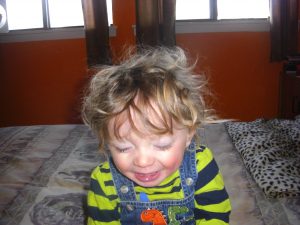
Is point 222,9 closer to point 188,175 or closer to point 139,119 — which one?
point 188,175

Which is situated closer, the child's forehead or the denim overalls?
the child's forehead

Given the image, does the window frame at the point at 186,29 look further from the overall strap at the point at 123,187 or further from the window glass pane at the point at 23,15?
the overall strap at the point at 123,187

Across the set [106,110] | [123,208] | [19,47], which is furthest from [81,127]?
[19,47]

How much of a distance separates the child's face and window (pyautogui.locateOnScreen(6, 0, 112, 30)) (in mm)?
3001

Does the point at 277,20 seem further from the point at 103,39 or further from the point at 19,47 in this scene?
the point at 19,47

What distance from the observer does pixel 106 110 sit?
89 centimetres

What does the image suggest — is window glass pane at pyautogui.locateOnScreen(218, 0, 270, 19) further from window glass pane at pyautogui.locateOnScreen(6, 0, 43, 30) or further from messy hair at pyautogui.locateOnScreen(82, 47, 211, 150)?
messy hair at pyautogui.locateOnScreen(82, 47, 211, 150)

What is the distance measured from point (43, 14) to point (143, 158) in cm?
317

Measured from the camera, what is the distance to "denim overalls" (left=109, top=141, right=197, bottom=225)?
101 centimetres

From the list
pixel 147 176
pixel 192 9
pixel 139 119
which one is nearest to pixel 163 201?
pixel 147 176

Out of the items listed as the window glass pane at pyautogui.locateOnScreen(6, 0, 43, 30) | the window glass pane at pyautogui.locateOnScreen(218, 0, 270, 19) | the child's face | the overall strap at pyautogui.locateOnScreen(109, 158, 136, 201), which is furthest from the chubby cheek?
the window glass pane at pyautogui.locateOnScreen(6, 0, 43, 30)

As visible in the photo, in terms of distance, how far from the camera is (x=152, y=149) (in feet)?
2.87

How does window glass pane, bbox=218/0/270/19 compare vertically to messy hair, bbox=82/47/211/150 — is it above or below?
above

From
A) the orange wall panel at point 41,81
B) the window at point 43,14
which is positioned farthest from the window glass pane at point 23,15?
the orange wall panel at point 41,81
